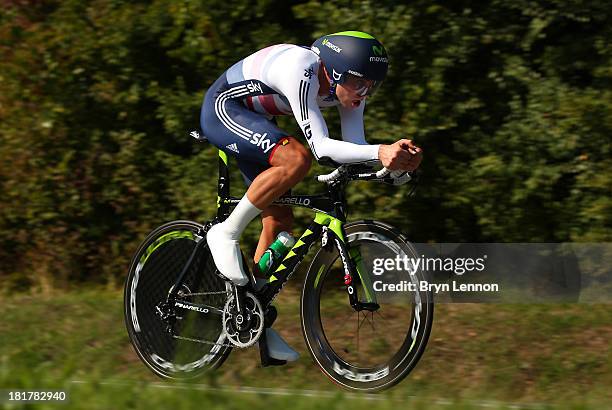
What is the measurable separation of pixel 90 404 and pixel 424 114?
4812mm

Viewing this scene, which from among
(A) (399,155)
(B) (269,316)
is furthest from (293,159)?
(B) (269,316)

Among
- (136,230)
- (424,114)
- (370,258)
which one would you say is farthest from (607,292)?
(136,230)

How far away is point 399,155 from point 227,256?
1.33m

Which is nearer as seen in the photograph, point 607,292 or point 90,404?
point 90,404

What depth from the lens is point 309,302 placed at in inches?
249

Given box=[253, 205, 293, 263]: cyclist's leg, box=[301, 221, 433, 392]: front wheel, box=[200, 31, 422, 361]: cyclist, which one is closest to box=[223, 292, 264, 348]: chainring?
box=[200, 31, 422, 361]: cyclist

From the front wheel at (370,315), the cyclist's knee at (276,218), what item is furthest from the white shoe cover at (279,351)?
the cyclist's knee at (276,218)

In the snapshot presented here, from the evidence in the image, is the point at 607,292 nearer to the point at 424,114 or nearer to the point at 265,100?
the point at 424,114

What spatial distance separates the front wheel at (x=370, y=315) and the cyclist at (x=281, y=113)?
27 centimetres

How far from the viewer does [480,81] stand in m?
9.49

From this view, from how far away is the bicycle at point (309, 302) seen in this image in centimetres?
605

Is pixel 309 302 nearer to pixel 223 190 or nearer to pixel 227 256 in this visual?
pixel 227 256

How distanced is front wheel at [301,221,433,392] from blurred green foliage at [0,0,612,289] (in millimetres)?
2797

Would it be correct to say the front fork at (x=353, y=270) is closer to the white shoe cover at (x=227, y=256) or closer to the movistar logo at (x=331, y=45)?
the white shoe cover at (x=227, y=256)
